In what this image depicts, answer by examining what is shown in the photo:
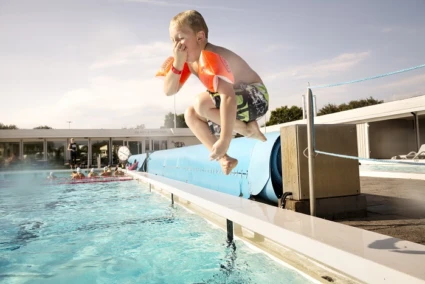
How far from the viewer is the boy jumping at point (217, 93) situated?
1159 millimetres

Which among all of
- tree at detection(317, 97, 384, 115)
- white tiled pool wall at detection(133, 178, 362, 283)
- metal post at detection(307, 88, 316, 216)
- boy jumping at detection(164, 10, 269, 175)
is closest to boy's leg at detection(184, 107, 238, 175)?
boy jumping at detection(164, 10, 269, 175)

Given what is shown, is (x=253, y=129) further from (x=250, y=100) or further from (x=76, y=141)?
(x=76, y=141)

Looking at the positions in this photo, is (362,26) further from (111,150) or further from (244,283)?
(111,150)

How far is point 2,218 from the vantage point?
22.7ft

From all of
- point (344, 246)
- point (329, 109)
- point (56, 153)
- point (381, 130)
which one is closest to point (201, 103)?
point (344, 246)

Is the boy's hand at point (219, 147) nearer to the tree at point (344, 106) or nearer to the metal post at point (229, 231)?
the metal post at point (229, 231)

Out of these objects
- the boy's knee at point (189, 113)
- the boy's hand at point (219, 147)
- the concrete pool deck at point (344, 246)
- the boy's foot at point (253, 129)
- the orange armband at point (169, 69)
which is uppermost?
the orange armband at point (169, 69)

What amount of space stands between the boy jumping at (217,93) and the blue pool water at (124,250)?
2.04 metres

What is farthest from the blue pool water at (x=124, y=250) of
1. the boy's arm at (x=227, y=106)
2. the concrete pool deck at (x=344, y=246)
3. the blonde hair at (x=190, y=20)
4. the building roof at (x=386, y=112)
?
the building roof at (x=386, y=112)

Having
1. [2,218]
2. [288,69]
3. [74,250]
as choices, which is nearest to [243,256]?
[74,250]

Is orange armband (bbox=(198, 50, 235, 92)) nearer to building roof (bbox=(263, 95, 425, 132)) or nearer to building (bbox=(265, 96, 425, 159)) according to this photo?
building roof (bbox=(263, 95, 425, 132))

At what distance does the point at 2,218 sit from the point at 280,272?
6336 mm

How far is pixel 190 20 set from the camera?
1158mm

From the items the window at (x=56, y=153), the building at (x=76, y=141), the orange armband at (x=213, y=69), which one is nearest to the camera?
the orange armband at (x=213, y=69)
